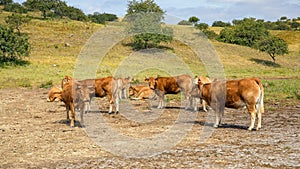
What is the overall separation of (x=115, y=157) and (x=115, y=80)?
7.34m

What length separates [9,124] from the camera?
46.1ft

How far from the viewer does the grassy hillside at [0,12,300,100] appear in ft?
115

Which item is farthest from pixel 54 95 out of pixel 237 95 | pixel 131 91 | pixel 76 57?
pixel 76 57

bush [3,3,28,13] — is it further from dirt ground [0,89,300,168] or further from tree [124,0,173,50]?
dirt ground [0,89,300,168]

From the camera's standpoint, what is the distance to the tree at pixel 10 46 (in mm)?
41250

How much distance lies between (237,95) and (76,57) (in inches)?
1661

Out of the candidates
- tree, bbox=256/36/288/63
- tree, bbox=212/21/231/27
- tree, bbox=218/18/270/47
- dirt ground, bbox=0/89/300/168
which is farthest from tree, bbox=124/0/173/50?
tree, bbox=212/21/231/27

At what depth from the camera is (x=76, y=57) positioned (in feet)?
172

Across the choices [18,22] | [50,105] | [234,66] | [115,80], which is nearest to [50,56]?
[18,22]

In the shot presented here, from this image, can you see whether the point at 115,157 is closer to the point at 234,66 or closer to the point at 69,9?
the point at 234,66

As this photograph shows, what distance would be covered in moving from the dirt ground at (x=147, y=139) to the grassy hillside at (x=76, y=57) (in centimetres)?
1335

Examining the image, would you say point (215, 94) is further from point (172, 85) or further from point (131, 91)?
point (131, 91)

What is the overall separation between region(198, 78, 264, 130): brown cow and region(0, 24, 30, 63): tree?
107ft

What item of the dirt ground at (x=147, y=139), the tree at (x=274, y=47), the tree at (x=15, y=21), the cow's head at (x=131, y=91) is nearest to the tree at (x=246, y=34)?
the tree at (x=274, y=47)
